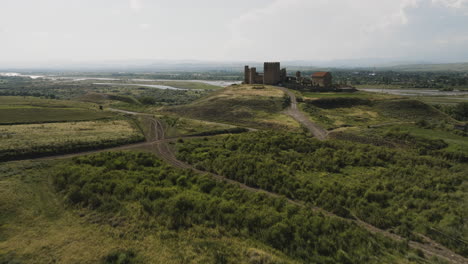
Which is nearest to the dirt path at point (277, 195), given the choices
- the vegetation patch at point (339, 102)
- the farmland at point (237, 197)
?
the farmland at point (237, 197)

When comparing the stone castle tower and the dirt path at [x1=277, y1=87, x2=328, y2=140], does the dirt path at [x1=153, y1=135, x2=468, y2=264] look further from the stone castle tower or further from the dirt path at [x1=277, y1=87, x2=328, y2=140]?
the stone castle tower

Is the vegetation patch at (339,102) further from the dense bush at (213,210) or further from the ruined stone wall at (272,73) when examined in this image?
the dense bush at (213,210)

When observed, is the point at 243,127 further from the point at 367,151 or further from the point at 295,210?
the point at 295,210

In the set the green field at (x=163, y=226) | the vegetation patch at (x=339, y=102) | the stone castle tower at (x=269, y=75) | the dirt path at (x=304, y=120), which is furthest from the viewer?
the stone castle tower at (x=269, y=75)

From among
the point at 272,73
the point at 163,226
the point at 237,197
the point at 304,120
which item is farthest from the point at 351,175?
the point at 272,73

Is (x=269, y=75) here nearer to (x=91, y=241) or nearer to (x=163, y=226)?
(x=163, y=226)

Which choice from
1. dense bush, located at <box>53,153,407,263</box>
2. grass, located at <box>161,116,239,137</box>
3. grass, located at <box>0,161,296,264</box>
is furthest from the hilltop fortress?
grass, located at <box>0,161,296,264</box>

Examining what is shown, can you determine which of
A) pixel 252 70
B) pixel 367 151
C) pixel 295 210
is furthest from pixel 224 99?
pixel 295 210

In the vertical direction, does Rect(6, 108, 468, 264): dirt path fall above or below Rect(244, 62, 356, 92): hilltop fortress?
below

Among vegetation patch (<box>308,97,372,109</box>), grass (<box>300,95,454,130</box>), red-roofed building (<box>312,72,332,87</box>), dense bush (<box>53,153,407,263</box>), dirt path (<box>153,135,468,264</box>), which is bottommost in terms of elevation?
dirt path (<box>153,135,468,264</box>)
